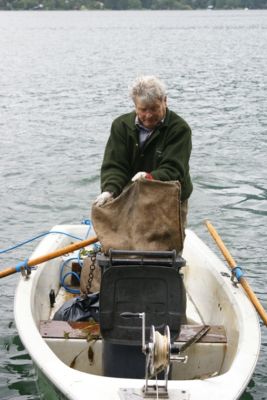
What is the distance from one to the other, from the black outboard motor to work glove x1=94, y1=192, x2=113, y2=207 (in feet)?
1.66

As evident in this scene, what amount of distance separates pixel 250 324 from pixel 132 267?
42.3 inches

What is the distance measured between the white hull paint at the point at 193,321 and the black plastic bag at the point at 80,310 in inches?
8.2

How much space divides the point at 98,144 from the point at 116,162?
13.8 m

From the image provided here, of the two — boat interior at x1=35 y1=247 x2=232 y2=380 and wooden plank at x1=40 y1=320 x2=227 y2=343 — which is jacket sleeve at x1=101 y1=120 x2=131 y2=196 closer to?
boat interior at x1=35 y1=247 x2=232 y2=380

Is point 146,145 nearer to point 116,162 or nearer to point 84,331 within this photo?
point 116,162

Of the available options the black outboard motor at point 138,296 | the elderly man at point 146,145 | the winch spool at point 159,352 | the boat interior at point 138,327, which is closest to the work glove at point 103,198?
the elderly man at point 146,145

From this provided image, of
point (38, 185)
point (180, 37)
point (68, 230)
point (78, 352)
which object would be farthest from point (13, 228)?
point (180, 37)

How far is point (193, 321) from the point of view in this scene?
22.6 feet

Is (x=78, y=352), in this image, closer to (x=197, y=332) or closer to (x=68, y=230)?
(x=197, y=332)

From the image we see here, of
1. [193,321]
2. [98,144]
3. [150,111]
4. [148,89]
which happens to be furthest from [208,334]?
[98,144]

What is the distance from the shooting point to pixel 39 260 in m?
6.82

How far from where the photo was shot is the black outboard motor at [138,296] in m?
5.23

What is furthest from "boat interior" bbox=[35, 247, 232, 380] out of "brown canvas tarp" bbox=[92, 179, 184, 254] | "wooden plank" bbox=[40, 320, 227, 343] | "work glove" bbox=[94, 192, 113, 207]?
"work glove" bbox=[94, 192, 113, 207]

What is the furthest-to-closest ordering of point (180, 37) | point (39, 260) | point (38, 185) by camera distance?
point (180, 37) → point (38, 185) → point (39, 260)
